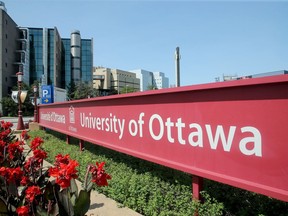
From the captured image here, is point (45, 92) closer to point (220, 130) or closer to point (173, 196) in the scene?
point (173, 196)

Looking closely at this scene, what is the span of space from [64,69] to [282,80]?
3446 inches

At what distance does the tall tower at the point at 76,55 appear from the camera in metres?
88.1

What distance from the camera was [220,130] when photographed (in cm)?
294

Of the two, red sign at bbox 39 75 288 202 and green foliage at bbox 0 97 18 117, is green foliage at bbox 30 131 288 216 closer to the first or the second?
red sign at bbox 39 75 288 202

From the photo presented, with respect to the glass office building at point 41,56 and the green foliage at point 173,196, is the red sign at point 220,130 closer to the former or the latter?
the green foliage at point 173,196

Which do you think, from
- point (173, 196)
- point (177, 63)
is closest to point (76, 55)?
point (177, 63)

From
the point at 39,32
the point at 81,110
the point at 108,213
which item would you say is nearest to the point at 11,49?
the point at 39,32

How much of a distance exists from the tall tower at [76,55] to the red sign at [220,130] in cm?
8577

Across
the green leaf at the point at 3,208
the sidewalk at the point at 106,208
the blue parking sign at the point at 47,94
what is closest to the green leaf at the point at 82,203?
the green leaf at the point at 3,208

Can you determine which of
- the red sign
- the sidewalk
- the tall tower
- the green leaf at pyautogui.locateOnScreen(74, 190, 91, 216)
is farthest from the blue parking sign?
the tall tower

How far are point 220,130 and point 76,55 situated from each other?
89292 millimetres

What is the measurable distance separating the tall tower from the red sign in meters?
85.8

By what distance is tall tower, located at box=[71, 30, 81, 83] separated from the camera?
289 feet

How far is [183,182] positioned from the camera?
168 inches
